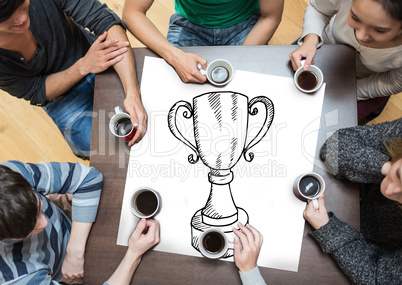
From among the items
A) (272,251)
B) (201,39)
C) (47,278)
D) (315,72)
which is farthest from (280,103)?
(47,278)

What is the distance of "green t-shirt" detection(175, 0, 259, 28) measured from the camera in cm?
113

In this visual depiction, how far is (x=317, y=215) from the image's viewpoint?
2.48 ft

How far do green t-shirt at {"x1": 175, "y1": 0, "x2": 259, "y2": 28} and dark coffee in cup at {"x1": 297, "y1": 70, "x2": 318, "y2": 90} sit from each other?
0.49 meters

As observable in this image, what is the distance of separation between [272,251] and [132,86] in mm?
645

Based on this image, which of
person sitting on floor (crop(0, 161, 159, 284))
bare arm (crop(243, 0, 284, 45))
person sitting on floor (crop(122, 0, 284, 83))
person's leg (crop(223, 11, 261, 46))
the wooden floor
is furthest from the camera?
the wooden floor

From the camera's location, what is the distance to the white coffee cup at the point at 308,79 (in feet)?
2.71

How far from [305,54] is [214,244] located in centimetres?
62

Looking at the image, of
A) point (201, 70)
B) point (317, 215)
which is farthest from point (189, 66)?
point (317, 215)

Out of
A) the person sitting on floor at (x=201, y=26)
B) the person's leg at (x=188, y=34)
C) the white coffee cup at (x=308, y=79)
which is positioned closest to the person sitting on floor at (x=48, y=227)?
the person sitting on floor at (x=201, y=26)

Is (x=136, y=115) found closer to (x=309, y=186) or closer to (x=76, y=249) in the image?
(x=76, y=249)

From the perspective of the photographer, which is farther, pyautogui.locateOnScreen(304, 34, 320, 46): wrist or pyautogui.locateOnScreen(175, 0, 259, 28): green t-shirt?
pyautogui.locateOnScreen(175, 0, 259, 28): green t-shirt

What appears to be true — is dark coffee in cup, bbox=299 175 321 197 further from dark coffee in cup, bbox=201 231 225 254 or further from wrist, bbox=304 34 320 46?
wrist, bbox=304 34 320 46

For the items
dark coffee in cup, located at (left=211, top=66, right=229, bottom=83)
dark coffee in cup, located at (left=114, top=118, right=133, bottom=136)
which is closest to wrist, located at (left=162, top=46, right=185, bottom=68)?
dark coffee in cup, located at (left=211, top=66, right=229, bottom=83)

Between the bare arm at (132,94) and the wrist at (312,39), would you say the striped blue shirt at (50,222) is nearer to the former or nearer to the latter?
the bare arm at (132,94)
